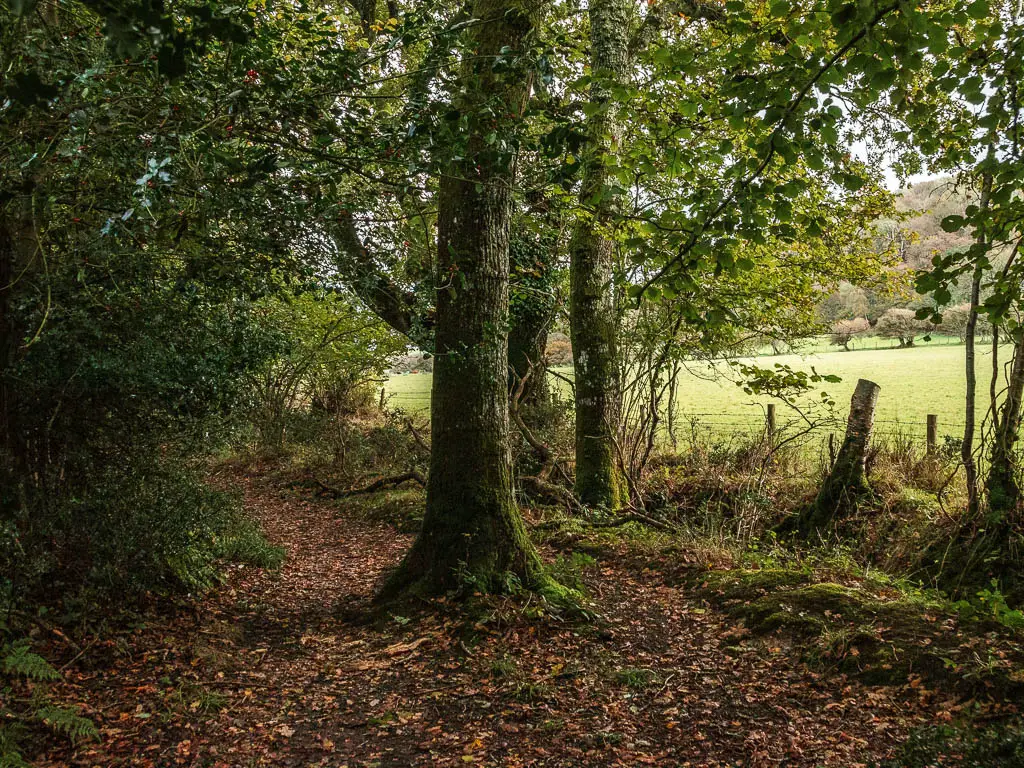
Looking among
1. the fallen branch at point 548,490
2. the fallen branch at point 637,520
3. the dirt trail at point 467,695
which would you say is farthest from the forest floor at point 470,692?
the fallen branch at point 548,490

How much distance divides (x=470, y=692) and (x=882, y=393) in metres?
16.9

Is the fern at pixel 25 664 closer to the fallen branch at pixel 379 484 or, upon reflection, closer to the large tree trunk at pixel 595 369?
the large tree trunk at pixel 595 369

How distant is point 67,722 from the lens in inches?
150

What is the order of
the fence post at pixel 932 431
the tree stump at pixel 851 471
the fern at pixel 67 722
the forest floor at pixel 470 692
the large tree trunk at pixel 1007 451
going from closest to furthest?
1. the fern at pixel 67 722
2. the forest floor at pixel 470 692
3. the large tree trunk at pixel 1007 451
4. the tree stump at pixel 851 471
5. the fence post at pixel 932 431

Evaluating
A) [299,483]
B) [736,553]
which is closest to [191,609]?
[736,553]

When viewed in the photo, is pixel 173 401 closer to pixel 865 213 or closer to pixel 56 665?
pixel 56 665

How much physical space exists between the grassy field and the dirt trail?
17.0 ft

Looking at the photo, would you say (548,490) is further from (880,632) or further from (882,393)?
(882,393)

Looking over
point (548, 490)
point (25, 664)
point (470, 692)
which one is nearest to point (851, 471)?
point (548, 490)

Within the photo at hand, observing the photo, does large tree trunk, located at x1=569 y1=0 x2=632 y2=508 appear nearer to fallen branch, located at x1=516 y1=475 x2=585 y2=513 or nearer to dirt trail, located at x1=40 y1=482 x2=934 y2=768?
fallen branch, located at x1=516 y1=475 x2=585 y2=513

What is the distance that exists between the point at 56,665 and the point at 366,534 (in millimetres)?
5421

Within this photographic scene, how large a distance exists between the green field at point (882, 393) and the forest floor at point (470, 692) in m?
5.17

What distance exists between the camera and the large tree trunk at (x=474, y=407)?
5.89 metres

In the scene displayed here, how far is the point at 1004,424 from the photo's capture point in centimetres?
639
